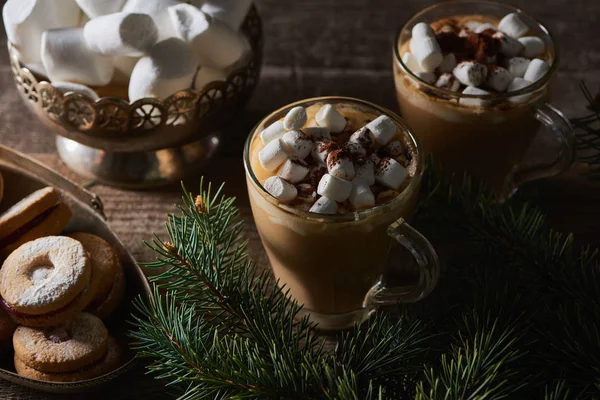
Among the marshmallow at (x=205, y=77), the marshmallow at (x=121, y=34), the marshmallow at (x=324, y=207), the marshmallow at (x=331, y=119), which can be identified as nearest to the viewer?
the marshmallow at (x=324, y=207)

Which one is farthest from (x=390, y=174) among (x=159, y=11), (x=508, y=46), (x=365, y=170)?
(x=159, y=11)

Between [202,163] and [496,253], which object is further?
[202,163]

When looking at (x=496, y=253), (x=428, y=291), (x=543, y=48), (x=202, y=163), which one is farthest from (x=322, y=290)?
(x=543, y=48)

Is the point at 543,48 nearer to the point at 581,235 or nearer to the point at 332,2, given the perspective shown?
the point at 581,235

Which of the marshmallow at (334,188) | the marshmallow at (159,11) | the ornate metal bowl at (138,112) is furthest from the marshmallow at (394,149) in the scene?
the marshmallow at (159,11)

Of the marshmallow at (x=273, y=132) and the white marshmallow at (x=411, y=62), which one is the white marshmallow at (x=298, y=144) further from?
the white marshmallow at (x=411, y=62)

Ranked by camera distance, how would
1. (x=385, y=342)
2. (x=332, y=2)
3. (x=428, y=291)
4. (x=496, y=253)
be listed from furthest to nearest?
(x=332, y=2) → (x=496, y=253) → (x=428, y=291) → (x=385, y=342)

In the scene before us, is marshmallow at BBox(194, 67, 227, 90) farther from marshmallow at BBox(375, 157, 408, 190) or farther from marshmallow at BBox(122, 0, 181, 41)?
marshmallow at BBox(375, 157, 408, 190)
